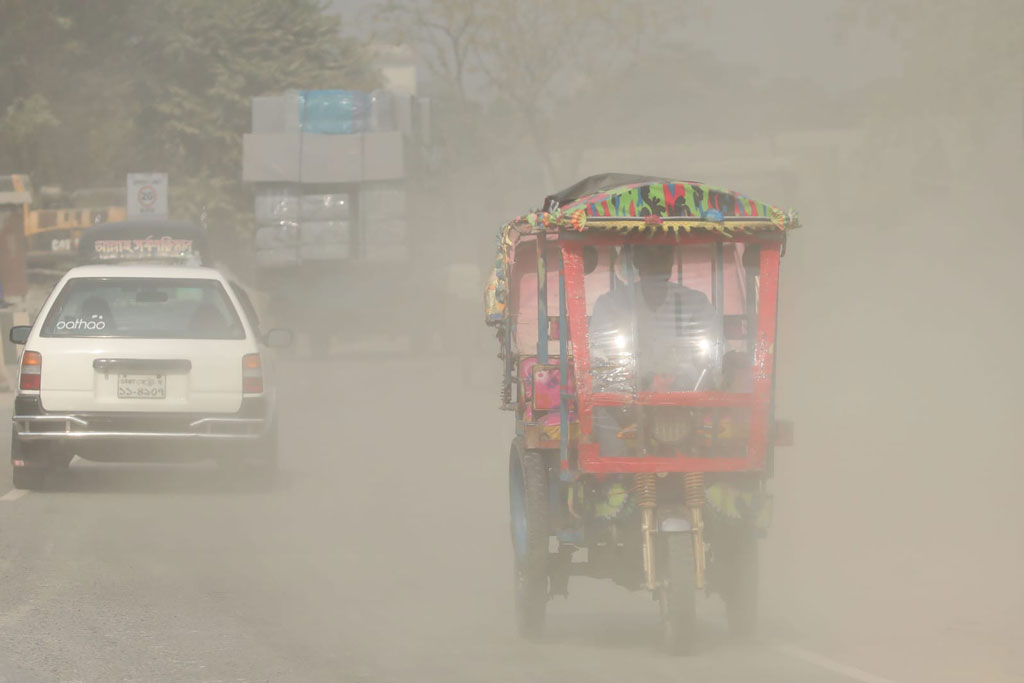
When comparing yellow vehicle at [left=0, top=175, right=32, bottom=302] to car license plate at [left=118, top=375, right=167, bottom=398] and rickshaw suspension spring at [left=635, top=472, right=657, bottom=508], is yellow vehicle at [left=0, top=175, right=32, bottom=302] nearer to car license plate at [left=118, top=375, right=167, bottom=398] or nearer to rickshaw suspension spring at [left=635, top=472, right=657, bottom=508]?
car license plate at [left=118, top=375, right=167, bottom=398]

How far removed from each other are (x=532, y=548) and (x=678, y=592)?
858 millimetres

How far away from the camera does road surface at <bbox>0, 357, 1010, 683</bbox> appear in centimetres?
826

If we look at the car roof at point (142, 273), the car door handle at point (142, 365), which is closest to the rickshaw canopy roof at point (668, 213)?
the car door handle at point (142, 365)

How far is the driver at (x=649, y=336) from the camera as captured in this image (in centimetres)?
884

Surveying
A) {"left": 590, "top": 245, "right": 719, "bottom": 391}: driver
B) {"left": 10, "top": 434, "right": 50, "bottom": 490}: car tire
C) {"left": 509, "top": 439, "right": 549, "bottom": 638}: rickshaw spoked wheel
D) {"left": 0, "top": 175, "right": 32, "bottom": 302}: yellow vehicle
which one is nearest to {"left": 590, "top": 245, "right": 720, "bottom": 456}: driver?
{"left": 590, "top": 245, "right": 719, "bottom": 391}: driver

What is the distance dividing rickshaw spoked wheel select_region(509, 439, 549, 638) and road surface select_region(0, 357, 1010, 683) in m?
0.14

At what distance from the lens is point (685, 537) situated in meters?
8.16

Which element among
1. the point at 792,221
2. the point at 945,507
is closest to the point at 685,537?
the point at 792,221

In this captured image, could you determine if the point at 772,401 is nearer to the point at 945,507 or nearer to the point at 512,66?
the point at 945,507

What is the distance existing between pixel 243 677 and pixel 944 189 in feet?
146

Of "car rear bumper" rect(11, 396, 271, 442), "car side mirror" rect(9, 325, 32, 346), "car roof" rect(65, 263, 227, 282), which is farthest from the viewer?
"car side mirror" rect(9, 325, 32, 346)

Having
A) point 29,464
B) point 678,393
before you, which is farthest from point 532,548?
point 29,464

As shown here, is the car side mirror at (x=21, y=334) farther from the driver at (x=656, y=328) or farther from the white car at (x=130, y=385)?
→ the driver at (x=656, y=328)

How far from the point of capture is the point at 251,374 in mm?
14922
